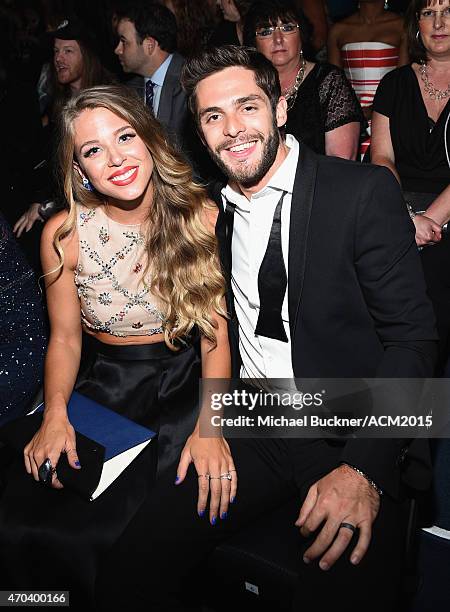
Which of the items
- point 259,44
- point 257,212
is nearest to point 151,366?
point 257,212

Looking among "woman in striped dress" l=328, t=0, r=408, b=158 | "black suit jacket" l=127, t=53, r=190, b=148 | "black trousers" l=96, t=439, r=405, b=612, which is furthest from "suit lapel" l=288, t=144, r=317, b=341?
"woman in striped dress" l=328, t=0, r=408, b=158

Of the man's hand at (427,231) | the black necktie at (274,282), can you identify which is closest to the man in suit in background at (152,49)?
the man's hand at (427,231)

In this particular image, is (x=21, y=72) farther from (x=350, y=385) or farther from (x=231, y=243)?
(x=350, y=385)

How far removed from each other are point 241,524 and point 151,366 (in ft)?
2.14

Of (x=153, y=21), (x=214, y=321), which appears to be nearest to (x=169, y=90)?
(x=153, y=21)

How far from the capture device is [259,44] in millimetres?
3008

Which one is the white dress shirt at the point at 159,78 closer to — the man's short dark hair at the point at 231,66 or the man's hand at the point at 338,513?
the man's short dark hair at the point at 231,66

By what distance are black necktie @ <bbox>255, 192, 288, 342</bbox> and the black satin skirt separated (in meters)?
0.47

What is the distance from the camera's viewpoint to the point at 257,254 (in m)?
1.88

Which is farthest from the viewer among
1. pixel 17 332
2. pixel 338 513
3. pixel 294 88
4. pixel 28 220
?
pixel 28 220

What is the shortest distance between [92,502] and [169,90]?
2562 mm

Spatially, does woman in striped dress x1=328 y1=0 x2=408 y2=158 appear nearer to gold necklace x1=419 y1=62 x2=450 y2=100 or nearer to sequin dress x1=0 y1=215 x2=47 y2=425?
gold necklace x1=419 y1=62 x2=450 y2=100

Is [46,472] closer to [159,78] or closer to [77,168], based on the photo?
[77,168]

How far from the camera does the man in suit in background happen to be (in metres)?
3.78
